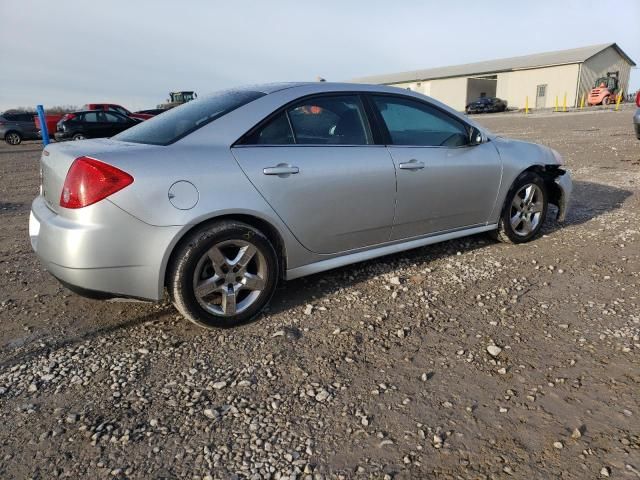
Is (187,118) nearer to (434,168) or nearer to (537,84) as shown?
(434,168)

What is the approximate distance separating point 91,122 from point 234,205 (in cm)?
1816

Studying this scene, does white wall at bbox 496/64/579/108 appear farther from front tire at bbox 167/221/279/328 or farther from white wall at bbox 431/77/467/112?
front tire at bbox 167/221/279/328

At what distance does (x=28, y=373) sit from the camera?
2.61m

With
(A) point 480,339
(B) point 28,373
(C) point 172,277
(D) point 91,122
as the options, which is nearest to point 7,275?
(B) point 28,373

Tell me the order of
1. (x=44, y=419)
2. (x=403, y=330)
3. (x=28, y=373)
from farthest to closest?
(x=403, y=330) → (x=28, y=373) → (x=44, y=419)

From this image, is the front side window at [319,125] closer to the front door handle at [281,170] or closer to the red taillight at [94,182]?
the front door handle at [281,170]

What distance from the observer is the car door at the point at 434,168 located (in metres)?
3.69

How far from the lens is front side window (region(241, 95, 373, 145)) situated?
10.3ft

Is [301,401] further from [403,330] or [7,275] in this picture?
[7,275]

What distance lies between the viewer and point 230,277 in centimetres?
302

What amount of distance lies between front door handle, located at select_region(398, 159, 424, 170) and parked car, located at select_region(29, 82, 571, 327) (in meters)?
0.01

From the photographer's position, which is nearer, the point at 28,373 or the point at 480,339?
the point at 28,373

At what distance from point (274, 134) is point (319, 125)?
0.39 m

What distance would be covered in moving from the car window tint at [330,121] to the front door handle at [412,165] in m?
0.33
